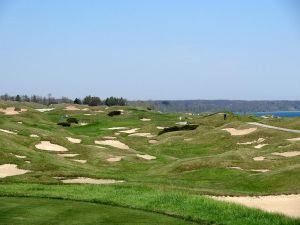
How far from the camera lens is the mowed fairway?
19841 millimetres

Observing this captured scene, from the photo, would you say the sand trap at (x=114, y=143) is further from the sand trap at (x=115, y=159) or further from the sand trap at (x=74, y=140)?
the sand trap at (x=115, y=159)

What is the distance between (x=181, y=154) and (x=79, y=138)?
12.5m

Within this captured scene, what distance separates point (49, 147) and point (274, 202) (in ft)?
100

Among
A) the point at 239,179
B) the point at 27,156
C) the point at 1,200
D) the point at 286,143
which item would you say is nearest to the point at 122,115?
the point at 286,143

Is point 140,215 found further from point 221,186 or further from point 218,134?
point 218,134

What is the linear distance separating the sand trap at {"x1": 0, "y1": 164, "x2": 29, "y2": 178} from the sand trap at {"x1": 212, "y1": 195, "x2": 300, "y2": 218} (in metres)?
16.8

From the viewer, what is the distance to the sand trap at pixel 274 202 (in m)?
23.9

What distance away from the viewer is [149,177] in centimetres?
3775

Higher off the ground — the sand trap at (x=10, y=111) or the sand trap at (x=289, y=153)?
the sand trap at (x=10, y=111)

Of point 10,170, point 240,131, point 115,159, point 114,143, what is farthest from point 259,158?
point 10,170

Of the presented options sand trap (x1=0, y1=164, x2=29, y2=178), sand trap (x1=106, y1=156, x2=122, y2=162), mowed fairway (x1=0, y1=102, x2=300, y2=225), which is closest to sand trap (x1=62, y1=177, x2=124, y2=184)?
mowed fairway (x1=0, y1=102, x2=300, y2=225)

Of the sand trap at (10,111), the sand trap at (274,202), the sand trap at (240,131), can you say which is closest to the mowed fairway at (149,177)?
the sand trap at (240,131)

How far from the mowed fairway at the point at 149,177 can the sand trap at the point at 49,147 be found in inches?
4.0

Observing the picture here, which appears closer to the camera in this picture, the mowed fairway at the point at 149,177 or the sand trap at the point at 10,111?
the mowed fairway at the point at 149,177
